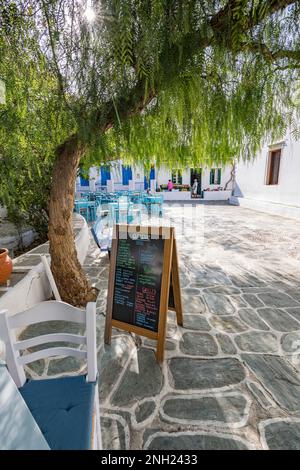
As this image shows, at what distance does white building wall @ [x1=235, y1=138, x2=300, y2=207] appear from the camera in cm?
863

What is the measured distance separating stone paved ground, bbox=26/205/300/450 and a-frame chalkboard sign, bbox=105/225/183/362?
265 mm

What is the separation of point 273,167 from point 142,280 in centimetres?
1073

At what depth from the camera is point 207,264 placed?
449 centimetres

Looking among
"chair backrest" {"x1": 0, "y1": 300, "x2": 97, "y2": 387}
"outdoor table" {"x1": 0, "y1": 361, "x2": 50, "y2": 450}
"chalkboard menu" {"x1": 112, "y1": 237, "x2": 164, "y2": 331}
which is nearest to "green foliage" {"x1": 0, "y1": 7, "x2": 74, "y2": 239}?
"chalkboard menu" {"x1": 112, "y1": 237, "x2": 164, "y2": 331}

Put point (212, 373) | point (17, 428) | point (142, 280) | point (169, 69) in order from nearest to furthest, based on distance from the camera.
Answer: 1. point (17, 428)
2. point (169, 69)
3. point (212, 373)
4. point (142, 280)

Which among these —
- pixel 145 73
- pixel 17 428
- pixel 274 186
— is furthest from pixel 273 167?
pixel 17 428

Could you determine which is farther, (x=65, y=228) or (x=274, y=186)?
(x=274, y=186)

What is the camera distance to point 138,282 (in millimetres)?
2248

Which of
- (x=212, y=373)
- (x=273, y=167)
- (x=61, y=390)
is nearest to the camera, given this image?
(x=61, y=390)

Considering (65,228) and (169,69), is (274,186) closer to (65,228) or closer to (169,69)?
(65,228)

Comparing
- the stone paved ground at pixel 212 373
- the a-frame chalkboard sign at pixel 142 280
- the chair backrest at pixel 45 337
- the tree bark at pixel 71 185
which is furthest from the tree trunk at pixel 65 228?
the chair backrest at pixel 45 337

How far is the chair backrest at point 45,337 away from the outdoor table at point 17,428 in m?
0.39

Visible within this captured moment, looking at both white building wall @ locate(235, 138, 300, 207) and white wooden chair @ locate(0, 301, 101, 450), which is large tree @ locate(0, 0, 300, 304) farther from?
white building wall @ locate(235, 138, 300, 207)

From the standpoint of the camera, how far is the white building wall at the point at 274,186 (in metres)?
8.63
